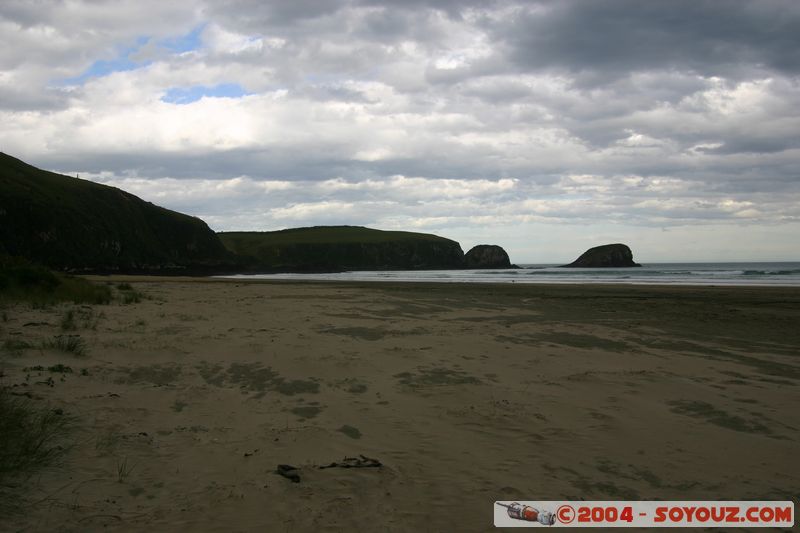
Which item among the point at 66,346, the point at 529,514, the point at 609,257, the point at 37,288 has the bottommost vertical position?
the point at 529,514

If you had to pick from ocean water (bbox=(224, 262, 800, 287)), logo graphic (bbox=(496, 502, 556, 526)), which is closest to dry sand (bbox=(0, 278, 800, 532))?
logo graphic (bbox=(496, 502, 556, 526))

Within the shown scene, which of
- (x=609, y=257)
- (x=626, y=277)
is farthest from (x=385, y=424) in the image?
(x=609, y=257)

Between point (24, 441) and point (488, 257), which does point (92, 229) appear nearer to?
point (24, 441)

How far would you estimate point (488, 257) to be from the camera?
179500mm

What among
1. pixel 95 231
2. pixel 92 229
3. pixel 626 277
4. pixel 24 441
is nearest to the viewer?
pixel 24 441

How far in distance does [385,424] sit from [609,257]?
144719 mm

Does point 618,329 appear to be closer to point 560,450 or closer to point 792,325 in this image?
point 792,325

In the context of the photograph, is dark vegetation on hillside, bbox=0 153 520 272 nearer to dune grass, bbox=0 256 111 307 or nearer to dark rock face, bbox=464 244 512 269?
dune grass, bbox=0 256 111 307

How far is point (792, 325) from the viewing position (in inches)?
647

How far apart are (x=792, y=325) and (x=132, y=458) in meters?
18.7

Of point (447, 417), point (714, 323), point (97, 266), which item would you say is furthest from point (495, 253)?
point (447, 417)

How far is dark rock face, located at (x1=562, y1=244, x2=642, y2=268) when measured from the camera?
139m

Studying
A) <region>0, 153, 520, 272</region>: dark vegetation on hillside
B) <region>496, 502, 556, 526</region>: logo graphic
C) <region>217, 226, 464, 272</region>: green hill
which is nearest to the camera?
<region>496, 502, 556, 526</region>: logo graphic

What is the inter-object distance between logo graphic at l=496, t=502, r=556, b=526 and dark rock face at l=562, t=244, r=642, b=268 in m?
143
